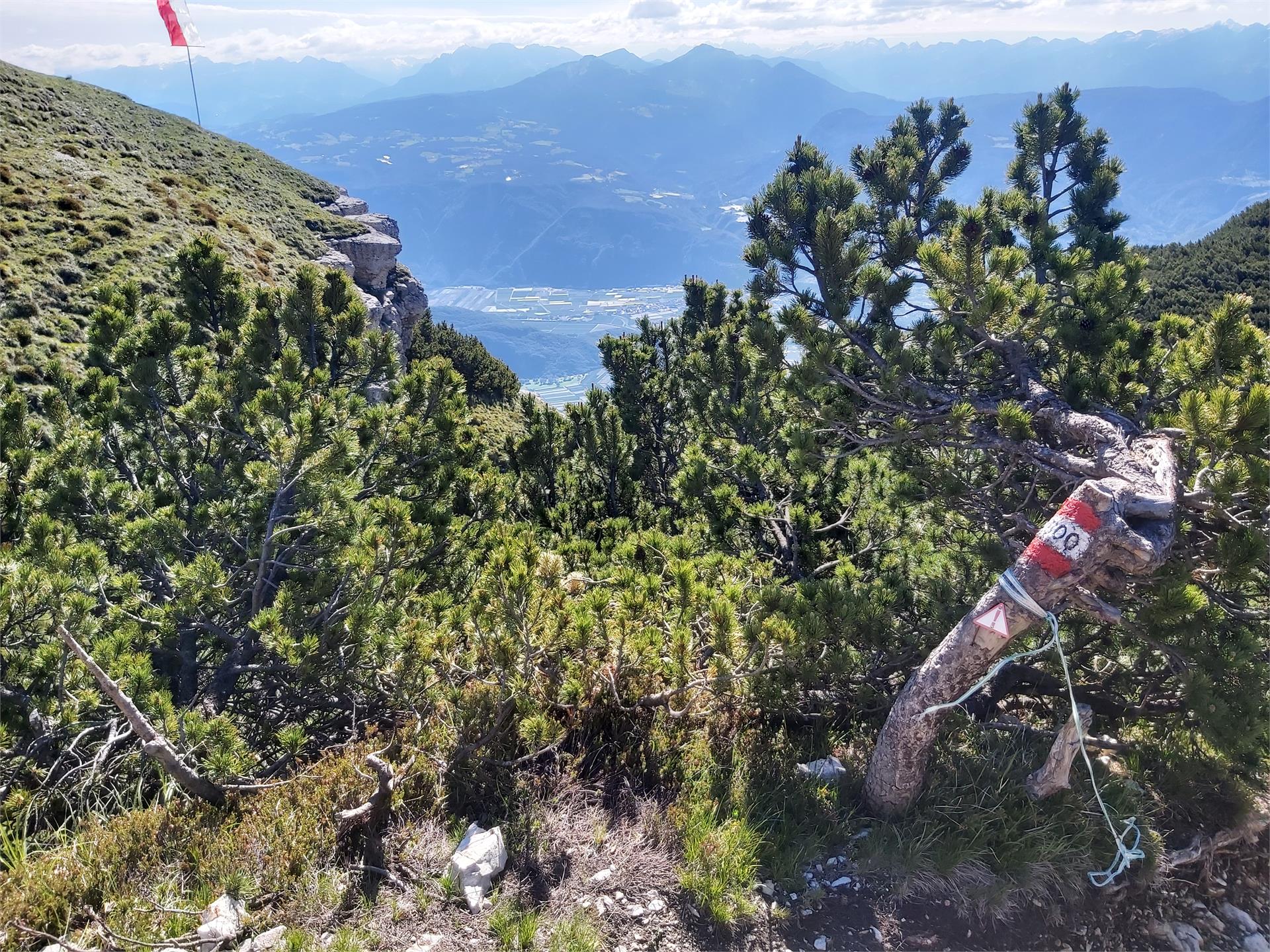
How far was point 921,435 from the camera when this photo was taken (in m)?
4.31

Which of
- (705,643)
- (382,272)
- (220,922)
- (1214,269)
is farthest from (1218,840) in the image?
(1214,269)

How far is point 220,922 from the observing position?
294cm

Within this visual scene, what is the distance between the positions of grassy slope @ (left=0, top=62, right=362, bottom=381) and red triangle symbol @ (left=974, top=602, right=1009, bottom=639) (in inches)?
533

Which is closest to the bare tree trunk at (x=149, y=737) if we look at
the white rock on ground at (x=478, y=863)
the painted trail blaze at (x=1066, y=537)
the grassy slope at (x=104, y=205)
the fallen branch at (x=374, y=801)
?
the fallen branch at (x=374, y=801)

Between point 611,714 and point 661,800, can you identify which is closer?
point 661,800

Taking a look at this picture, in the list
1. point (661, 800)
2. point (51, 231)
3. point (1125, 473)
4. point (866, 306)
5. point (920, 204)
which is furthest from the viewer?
point (51, 231)

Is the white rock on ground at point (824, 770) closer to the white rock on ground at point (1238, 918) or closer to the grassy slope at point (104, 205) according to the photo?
the white rock on ground at point (1238, 918)

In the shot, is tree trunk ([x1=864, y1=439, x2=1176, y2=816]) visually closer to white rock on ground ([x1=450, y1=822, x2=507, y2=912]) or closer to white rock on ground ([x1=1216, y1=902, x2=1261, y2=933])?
white rock on ground ([x1=1216, y1=902, x2=1261, y2=933])

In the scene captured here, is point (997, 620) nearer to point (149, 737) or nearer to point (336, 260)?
point (149, 737)

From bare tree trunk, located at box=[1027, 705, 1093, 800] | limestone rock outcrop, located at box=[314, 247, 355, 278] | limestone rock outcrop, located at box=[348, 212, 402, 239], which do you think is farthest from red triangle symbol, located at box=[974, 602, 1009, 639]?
limestone rock outcrop, located at box=[348, 212, 402, 239]

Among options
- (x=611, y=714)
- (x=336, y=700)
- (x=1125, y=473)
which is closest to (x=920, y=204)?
(x=1125, y=473)

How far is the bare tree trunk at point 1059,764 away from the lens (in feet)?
11.6

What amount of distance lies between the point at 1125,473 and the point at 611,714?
346 centimetres

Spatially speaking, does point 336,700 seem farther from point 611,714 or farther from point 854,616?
point 854,616
